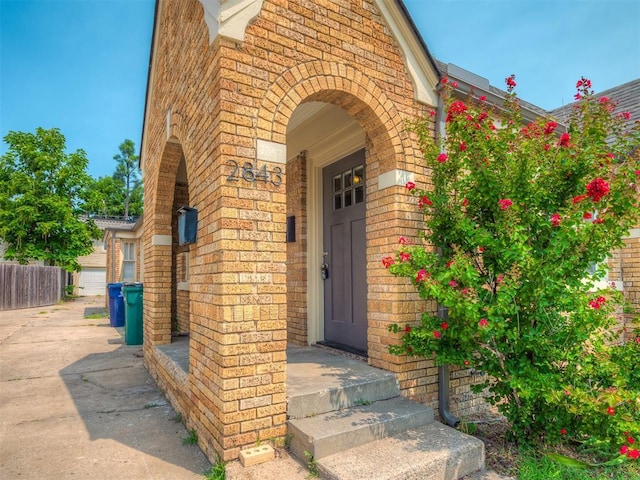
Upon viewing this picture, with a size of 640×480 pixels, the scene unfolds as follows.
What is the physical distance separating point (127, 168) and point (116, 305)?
119 ft

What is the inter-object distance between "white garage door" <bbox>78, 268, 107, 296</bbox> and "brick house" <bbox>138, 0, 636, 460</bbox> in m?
24.5

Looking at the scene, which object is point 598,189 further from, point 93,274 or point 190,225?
point 93,274

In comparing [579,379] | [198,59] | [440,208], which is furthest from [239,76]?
[579,379]

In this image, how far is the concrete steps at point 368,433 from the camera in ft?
8.29

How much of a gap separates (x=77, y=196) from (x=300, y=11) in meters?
21.2

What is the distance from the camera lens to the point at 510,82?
3260 millimetres

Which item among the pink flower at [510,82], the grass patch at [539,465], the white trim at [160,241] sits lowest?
the grass patch at [539,465]

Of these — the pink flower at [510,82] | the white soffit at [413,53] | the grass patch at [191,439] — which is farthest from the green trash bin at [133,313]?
the pink flower at [510,82]

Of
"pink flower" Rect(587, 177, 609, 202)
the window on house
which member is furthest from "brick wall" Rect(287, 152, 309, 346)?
the window on house

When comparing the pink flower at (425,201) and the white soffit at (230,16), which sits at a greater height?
the white soffit at (230,16)

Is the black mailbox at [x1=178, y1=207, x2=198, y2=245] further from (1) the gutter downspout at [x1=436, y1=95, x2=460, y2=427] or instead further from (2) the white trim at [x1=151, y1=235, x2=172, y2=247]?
(1) the gutter downspout at [x1=436, y1=95, x2=460, y2=427]

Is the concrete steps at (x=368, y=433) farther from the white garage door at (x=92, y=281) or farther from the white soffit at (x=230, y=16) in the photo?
the white garage door at (x=92, y=281)

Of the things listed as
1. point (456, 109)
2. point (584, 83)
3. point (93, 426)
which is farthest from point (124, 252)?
point (584, 83)

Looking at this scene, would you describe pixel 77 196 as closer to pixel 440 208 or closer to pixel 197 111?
pixel 197 111
